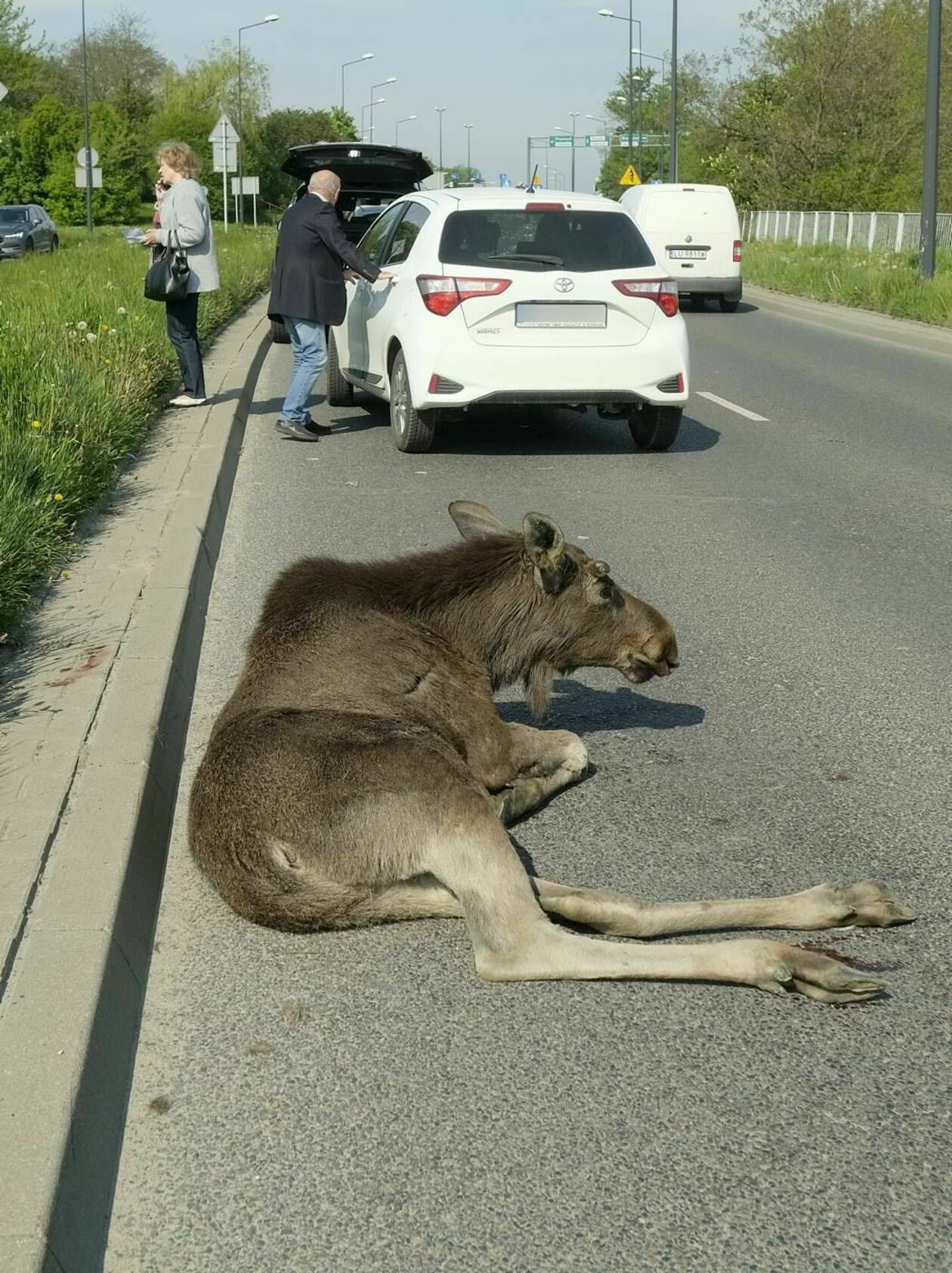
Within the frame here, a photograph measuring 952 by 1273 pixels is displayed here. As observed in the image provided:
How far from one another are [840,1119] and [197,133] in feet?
294

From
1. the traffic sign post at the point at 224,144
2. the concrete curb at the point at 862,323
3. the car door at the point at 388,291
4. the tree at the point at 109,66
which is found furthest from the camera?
the tree at the point at 109,66

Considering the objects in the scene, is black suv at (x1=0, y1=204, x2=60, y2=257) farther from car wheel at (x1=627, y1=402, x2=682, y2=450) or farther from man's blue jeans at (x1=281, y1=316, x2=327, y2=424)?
car wheel at (x1=627, y1=402, x2=682, y2=450)

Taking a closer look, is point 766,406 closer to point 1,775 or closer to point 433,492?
point 433,492

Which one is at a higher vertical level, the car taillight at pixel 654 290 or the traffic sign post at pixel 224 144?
the traffic sign post at pixel 224 144

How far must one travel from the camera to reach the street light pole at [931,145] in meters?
25.0

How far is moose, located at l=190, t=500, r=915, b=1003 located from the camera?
3.60m

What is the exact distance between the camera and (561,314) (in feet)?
37.6

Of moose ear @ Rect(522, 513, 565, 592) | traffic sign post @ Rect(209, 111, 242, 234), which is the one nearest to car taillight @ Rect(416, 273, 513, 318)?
moose ear @ Rect(522, 513, 565, 592)

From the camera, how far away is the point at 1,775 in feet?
14.9

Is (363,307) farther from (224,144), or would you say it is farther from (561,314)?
(224,144)

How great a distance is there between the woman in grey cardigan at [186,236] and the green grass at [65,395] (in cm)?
39

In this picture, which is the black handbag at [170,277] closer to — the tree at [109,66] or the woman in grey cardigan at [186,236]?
the woman in grey cardigan at [186,236]

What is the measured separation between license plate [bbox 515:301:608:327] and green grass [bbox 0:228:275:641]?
2.83 metres

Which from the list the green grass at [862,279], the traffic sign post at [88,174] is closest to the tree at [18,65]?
the traffic sign post at [88,174]
